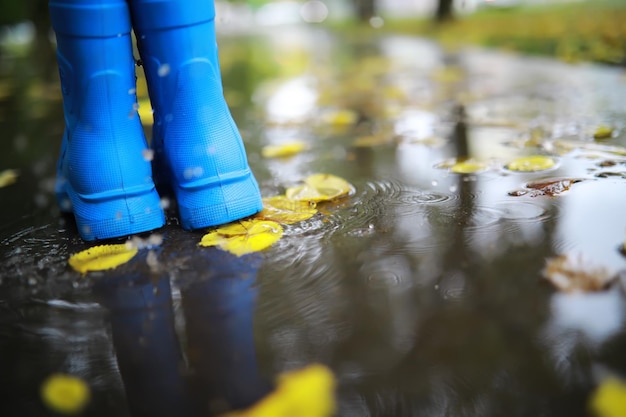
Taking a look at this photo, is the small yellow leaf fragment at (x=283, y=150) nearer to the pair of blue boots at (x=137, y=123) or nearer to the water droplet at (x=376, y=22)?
the pair of blue boots at (x=137, y=123)

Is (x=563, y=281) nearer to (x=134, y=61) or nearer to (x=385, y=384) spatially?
(x=385, y=384)

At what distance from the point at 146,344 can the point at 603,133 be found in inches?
58.6

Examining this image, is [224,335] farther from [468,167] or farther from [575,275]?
[468,167]

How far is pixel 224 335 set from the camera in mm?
827

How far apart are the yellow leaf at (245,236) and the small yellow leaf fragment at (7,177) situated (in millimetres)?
867

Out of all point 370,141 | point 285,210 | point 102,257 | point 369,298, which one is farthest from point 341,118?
point 369,298

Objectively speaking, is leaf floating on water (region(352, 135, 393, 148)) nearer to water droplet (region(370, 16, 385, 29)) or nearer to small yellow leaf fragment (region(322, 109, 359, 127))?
small yellow leaf fragment (region(322, 109, 359, 127))

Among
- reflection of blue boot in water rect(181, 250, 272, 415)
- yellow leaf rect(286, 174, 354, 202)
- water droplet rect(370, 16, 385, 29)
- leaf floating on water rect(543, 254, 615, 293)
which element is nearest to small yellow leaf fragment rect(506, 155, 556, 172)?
yellow leaf rect(286, 174, 354, 202)

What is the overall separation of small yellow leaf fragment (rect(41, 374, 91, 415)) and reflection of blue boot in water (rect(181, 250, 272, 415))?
14 centimetres

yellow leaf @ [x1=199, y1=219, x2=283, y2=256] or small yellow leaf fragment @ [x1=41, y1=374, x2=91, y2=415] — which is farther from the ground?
yellow leaf @ [x1=199, y1=219, x2=283, y2=256]

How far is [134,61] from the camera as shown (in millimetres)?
1219

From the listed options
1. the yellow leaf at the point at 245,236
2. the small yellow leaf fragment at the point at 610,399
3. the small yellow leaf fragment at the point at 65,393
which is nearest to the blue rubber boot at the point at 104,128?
the yellow leaf at the point at 245,236

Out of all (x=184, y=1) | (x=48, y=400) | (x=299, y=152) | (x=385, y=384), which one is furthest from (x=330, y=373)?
(x=299, y=152)

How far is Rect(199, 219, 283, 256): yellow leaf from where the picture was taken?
3.59 feet
